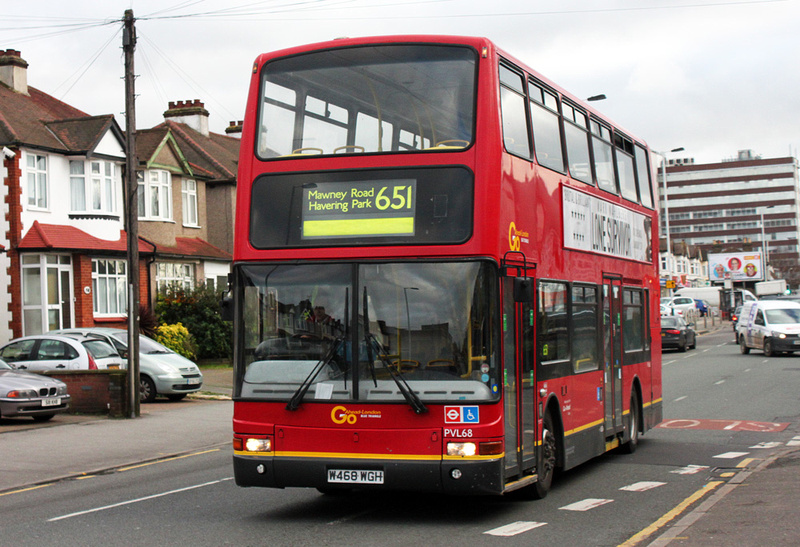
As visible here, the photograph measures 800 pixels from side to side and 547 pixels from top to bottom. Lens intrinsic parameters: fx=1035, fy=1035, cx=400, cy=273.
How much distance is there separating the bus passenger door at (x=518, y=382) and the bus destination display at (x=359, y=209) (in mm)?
1100

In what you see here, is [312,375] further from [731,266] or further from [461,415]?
[731,266]

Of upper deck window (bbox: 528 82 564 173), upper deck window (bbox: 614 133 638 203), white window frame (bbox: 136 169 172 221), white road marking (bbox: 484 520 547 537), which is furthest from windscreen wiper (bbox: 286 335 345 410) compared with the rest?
white window frame (bbox: 136 169 172 221)

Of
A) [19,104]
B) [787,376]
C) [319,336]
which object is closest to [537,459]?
[319,336]

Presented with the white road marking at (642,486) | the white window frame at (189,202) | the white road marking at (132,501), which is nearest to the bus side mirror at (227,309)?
the white road marking at (132,501)

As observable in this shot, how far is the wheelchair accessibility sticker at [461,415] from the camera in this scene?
8.62m

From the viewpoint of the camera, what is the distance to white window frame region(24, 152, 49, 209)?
3253cm

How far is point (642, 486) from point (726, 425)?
7071 millimetres

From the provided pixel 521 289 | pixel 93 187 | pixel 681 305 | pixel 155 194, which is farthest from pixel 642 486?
pixel 681 305

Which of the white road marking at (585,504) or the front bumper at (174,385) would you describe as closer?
the white road marking at (585,504)

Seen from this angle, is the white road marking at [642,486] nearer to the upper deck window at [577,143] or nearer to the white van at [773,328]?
the upper deck window at [577,143]

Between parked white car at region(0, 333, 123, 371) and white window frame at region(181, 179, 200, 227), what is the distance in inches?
724

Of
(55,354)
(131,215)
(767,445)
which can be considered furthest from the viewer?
(55,354)

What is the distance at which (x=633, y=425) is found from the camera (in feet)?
47.7

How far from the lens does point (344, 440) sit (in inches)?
348
